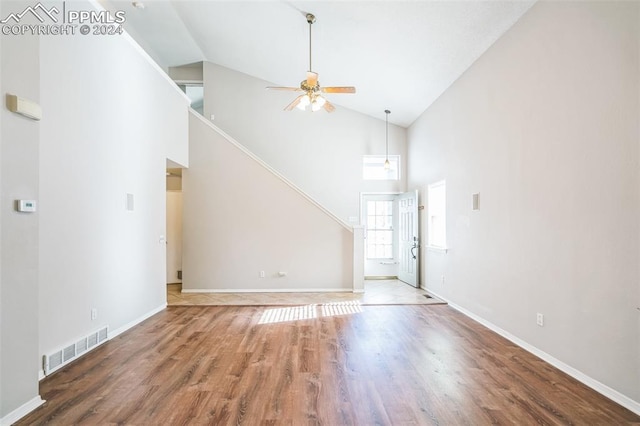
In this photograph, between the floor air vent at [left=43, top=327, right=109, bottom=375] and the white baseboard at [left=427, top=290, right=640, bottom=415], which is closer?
the white baseboard at [left=427, top=290, right=640, bottom=415]

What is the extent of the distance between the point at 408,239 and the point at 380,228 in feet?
3.17

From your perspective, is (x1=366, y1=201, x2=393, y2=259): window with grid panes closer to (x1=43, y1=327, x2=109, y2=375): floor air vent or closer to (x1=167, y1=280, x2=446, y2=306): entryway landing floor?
(x1=167, y1=280, x2=446, y2=306): entryway landing floor

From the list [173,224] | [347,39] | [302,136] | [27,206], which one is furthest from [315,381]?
[302,136]

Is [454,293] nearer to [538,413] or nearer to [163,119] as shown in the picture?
[538,413]

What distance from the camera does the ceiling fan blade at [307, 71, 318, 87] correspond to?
152 inches

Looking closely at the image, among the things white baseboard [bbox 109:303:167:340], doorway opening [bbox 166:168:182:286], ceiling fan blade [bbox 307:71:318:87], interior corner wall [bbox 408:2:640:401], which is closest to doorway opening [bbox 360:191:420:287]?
interior corner wall [bbox 408:2:640:401]

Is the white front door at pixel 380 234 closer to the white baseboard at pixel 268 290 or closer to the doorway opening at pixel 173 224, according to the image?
the white baseboard at pixel 268 290

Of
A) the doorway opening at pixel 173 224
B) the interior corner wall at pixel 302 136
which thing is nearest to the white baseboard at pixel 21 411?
the doorway opening at pixel 173 224

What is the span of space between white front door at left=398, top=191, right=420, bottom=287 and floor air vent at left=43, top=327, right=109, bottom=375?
546cm

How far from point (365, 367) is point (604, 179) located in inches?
101

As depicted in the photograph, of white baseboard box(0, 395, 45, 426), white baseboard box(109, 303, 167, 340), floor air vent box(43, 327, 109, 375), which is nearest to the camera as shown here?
white baseboard box(0, 395, 45, 426)

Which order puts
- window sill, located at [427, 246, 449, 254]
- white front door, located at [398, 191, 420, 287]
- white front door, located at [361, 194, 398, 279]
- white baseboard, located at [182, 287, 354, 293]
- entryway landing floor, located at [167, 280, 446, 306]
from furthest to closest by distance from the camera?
white front door, located at [361, 194, 398, 279], white front door, located at [398, 191, 420, 287], white baseboard, located at [182, 287, 354, 293], window sill, located at [427, 246, 449, 254], entryway landing floor, located at [167, 280, 446, 306]

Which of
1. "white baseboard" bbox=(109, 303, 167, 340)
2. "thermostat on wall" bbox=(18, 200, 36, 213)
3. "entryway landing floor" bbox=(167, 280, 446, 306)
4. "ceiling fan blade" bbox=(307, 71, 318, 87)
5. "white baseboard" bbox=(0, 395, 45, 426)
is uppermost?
"ceiling fan blade" bbox=(307, 71, 318, 87)

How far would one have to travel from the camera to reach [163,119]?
487 centimetres
